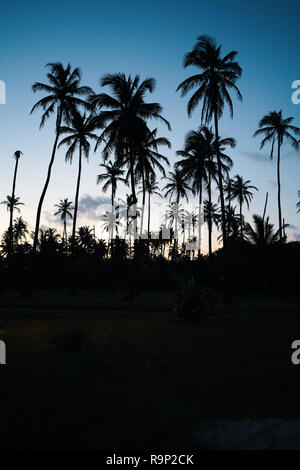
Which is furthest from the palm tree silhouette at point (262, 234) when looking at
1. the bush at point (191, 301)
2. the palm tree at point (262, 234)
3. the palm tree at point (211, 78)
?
the bush at point (191, 301)

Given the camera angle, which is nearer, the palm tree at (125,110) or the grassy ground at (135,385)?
the grassy ground at (135,385)

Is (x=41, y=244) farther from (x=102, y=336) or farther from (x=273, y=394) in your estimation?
(x=273, y=394)

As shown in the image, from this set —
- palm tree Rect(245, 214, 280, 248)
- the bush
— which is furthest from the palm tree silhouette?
the bush

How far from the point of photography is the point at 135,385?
581cm

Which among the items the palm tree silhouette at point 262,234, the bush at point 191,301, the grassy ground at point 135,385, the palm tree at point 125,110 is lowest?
the grassy ground at point 135,385

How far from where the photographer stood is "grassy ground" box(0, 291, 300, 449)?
4004 mm

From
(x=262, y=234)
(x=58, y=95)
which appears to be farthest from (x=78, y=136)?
(x=262, y=234)

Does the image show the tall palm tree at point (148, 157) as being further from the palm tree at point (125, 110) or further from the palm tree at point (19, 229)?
the palm tree at point (19, 229)

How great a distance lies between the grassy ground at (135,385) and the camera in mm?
4004

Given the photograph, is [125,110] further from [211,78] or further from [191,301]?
[191,301]

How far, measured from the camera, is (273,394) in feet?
17.6

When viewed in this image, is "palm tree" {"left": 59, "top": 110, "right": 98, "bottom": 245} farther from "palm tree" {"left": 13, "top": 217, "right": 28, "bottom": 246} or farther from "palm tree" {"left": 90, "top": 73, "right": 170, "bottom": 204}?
"palm tree" {"left": 13, "top": 217, "right": 28, "bottom": 246}
